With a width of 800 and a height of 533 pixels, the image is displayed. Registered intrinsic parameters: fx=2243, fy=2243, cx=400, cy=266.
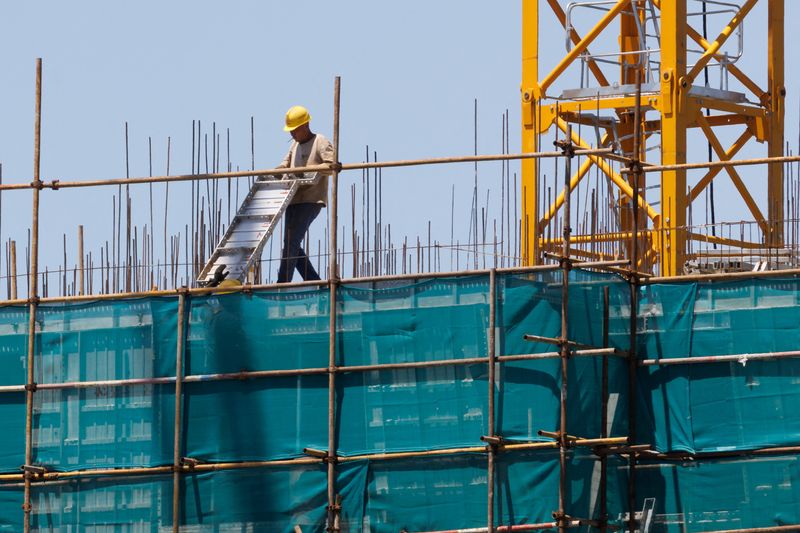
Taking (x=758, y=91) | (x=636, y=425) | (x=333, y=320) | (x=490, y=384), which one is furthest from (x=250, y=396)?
(x=758, y=91)

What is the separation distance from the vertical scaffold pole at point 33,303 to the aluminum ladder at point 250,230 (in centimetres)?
213

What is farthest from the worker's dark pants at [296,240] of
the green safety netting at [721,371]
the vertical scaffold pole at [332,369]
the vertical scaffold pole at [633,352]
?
the green safety netting at [721,371]

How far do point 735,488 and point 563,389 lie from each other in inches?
101

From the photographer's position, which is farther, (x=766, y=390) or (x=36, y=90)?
(x=36, y=90)

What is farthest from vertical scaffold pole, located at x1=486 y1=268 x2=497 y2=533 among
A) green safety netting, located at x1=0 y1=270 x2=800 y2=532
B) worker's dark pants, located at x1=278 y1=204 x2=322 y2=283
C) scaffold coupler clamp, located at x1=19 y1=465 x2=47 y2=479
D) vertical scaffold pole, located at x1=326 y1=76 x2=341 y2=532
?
scaffold coupler clamp, located at x1=19 y1=465 x2=47 y2=479

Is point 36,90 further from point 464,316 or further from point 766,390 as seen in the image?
point 766,390

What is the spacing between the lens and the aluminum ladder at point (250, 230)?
2889 centimetres

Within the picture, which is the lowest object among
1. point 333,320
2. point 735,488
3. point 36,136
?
point 735,488

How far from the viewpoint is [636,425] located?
2764 cm

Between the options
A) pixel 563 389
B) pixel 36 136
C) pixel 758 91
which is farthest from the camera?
pixel 758 91

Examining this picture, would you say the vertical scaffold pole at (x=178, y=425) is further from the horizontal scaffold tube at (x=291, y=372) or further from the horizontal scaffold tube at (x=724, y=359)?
the horizontal scaffold tube at (x=724, y=359)

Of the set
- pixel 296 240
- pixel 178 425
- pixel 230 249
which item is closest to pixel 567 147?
pixel 296 240

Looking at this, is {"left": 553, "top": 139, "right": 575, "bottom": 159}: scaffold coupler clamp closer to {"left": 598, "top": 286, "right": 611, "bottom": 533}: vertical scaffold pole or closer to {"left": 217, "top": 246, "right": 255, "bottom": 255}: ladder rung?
{"left": 598, "top": 286, "right": 611, "bottom": 533}: vertical scaffold pole

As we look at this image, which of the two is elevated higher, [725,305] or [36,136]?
[36,136]
